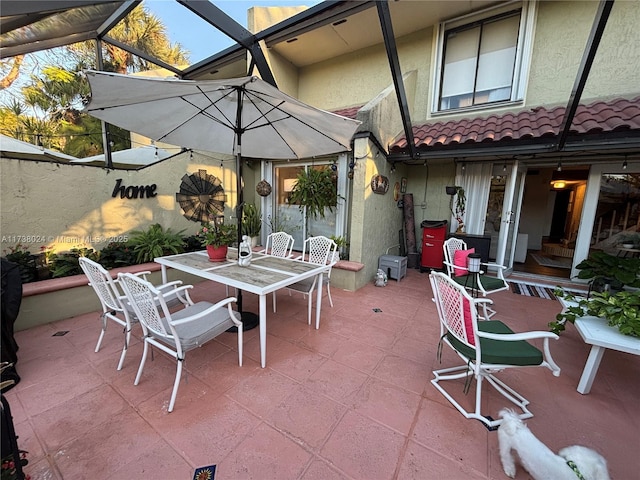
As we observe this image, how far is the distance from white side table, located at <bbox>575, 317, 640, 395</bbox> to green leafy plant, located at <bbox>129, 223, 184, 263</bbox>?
5.41 meters

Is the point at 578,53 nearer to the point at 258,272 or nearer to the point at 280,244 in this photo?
the point at 280,244

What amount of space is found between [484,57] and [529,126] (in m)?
2.16

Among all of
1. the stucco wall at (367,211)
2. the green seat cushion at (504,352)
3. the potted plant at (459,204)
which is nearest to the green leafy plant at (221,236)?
the stucco wall at (367,211)

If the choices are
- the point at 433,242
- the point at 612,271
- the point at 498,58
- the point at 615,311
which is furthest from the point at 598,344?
the point at 498,58

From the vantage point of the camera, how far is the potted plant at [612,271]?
3.47 metres

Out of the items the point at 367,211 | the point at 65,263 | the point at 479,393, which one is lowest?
the point at 479,393

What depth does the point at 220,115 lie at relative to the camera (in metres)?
3.02

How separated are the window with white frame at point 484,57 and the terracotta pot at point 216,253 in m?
5.44

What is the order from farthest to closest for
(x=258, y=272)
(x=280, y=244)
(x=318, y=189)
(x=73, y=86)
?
1. (x=73, y=86)
2. (x=318, y=189)
3. (x=280, y=244)
4. (x=258, y=272)

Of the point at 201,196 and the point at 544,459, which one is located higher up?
the point at 201,196

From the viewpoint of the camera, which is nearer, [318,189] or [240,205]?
[240,205]

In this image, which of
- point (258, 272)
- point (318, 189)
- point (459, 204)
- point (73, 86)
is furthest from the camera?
point (73, 86)

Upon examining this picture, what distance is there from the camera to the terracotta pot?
3.14 meters

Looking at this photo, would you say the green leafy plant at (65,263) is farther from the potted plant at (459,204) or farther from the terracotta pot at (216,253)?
the potted plant at (459,204)
